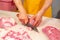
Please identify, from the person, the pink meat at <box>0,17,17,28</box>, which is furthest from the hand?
the pink meat at <box>0,17,17,28</box>

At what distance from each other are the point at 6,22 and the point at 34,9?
0.28 metres

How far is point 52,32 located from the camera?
1.00 m

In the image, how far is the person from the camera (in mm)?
1053

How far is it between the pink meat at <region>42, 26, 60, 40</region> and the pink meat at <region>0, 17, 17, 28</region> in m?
0.19

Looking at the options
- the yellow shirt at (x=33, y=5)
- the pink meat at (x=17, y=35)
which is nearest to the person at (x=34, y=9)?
the yellow shirt at (x=33, y=5)

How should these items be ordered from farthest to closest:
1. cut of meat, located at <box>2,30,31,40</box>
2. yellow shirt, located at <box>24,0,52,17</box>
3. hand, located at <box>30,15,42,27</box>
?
yellow shirt, located at <box>24,0,52,17</box>
hand, located at <box>30,15,42,27</box>
cut of meat, located at <box>2,30,31,40</box>

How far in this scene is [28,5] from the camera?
1230mm

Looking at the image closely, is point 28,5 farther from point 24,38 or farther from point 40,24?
point 24,38

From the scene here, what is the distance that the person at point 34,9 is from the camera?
1053 mm

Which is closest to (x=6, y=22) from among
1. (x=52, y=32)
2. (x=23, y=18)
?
(x=23, y=18)

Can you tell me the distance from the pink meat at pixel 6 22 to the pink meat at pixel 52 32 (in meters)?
0.19

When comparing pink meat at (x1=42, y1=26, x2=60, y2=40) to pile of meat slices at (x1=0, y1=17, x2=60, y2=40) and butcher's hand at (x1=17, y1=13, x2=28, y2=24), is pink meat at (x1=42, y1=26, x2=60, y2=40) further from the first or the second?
butcher's hand at (x1=17, y1=13, x2=28, y2=24)

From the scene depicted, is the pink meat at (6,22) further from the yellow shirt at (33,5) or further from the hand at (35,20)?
the yellow shirt at (33,5)

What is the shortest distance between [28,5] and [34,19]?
208mm
